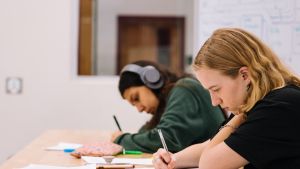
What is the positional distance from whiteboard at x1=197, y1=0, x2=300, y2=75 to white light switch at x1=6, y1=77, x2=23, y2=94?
5.08 feet

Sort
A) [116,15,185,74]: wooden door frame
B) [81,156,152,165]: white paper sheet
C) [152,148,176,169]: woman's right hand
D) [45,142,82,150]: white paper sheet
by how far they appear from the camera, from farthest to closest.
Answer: [116,15,185,74]: wooden door frame
[45,142,82,150]: white paper sheet
[81,156,152,165]: white paper sheet
[152,148,176,169]: woman's right hand

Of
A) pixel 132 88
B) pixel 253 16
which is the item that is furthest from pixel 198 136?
pixel 253 16

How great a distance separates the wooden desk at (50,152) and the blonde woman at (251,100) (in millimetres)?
753

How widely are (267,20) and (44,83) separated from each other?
190 cm

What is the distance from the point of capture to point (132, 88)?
244cm

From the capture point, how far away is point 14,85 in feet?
12.6

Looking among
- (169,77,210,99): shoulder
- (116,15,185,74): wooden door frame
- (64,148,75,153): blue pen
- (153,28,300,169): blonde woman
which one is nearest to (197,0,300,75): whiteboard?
(169,77,210,99): shoulder

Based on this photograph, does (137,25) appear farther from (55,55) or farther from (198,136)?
(198,136)

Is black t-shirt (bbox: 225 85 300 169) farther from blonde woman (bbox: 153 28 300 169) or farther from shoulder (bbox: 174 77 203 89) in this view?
shoulder (bbox: 174 77 203 89)

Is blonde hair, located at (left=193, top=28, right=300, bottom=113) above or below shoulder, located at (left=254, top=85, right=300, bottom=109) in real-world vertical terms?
above

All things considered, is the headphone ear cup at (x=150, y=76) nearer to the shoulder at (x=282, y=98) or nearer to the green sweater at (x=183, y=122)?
the green sweater at (x=183, y=122)

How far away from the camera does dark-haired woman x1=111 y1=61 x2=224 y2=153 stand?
2.21 m

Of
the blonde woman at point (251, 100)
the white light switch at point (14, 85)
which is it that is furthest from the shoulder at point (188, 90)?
the white light switch at point (14, 85)

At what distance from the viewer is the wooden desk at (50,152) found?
2014 mm
